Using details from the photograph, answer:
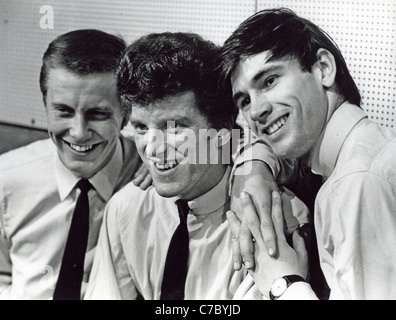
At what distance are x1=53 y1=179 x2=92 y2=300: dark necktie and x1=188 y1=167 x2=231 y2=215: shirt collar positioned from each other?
0.52 metres

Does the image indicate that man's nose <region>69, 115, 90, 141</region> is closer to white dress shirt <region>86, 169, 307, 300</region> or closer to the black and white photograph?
the black and white photograph

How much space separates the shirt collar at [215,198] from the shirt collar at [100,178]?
403 mm

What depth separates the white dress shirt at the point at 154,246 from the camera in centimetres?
238

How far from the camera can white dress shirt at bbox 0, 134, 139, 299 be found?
2.54m

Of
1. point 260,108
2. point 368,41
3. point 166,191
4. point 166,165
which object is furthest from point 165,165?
point 368,41


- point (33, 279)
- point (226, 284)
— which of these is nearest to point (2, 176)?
point (33, 279)

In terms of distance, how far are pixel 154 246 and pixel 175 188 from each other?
0.28m

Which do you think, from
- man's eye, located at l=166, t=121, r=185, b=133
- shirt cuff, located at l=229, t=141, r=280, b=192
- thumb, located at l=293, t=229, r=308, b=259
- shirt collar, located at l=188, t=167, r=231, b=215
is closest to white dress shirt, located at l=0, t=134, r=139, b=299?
man's eye, located at l=166, t=121, r=185, b=133

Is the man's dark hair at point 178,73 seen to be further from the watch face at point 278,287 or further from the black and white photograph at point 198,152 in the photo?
the watch face at point 278,287

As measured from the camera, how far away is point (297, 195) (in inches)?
91.5

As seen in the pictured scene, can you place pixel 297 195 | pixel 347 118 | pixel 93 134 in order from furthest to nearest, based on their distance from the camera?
pixel 93 134, pixel 297 195, pixel 347 118

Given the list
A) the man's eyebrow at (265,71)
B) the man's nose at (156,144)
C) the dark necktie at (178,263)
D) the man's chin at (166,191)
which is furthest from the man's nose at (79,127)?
the man's eyebrow at (265,71)
